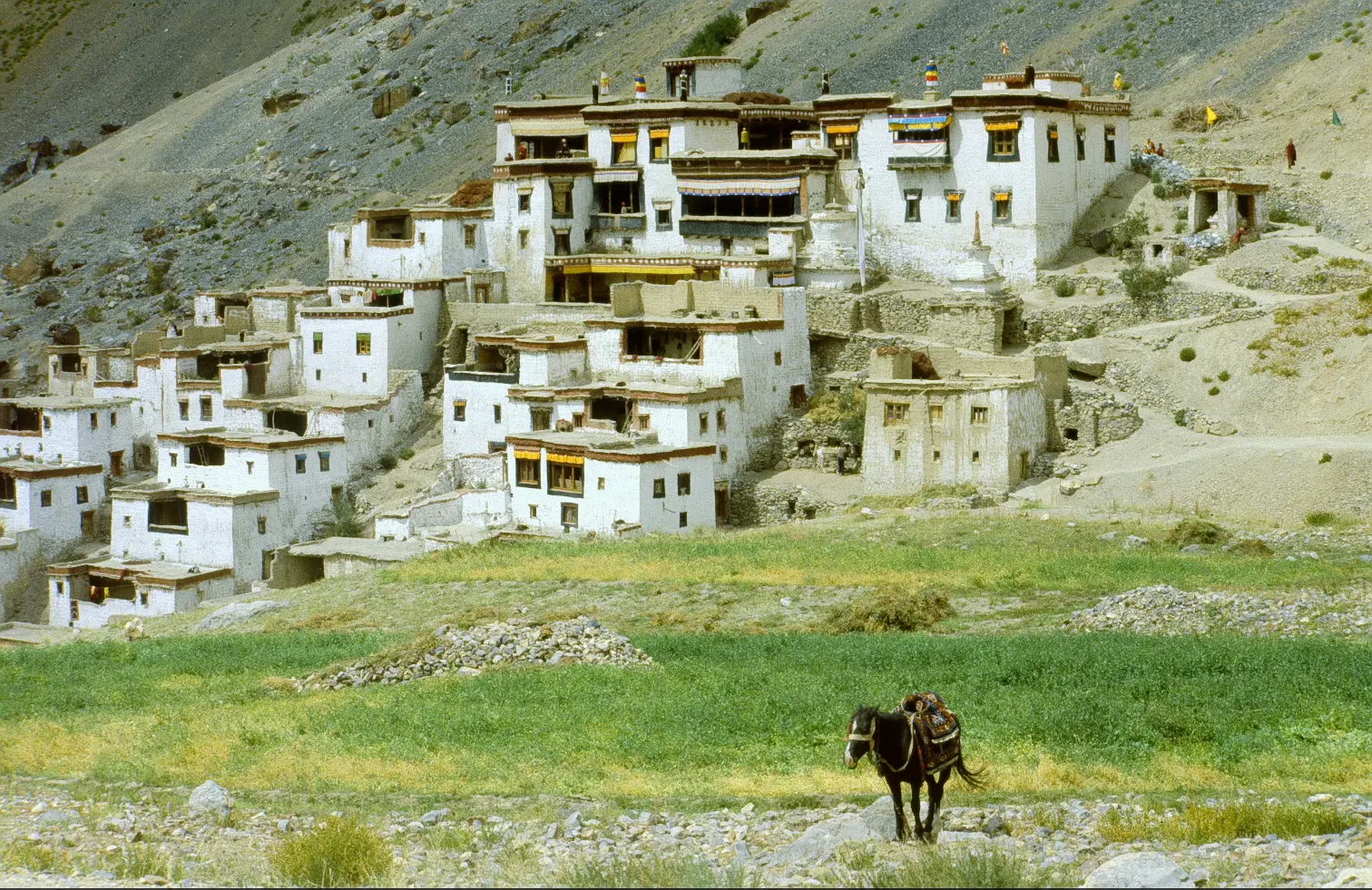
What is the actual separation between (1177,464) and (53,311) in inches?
1939

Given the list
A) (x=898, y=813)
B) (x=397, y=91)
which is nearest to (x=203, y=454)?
(x=898, y=813)

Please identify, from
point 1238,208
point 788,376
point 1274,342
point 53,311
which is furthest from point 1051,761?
point 53,311

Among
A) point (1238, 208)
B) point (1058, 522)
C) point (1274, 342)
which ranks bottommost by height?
point (1058, 522)

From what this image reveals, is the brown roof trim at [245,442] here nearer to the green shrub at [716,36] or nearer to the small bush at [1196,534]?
the small bush at [1196,534]

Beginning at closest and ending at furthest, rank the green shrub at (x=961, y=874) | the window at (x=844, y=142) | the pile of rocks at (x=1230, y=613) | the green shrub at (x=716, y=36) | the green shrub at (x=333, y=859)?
the green shrub at (x=961, y=874), the green shrub at (x=333, y=859), the pile of rocks at (x=1230, y=613), the window at (x=844, y=142), the green shrub at (x=716, y=36)

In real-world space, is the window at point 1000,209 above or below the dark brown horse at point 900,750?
above

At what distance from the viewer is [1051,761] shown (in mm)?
19109

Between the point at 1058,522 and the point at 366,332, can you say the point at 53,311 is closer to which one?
the point at 366,332

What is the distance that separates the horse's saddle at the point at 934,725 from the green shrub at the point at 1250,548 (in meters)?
18.6

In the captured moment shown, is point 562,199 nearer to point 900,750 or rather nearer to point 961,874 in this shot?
point 900,750

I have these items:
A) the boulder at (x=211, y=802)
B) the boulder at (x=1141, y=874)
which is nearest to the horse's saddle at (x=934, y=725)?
the boulder at (x=1141, y=874)

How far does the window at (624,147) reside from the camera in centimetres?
5428

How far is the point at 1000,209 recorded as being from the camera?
49.3 meters

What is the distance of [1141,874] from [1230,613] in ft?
42.0
